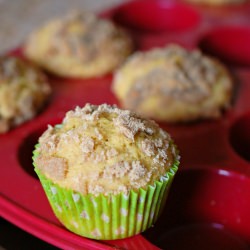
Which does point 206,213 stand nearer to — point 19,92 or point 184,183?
point 184,183

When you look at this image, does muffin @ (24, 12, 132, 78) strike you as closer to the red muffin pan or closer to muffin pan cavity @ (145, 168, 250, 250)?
the red muffin pan

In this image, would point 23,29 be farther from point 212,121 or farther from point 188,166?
point 188,166

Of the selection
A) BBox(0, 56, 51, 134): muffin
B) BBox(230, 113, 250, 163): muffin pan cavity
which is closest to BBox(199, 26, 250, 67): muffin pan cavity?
BBox(230, 113, 250, 163): muffin pan cavity

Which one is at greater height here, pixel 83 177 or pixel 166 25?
pixel 83 177

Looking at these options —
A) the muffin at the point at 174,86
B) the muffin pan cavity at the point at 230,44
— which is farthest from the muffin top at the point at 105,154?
the muffin pan cavity at the point at 230,44


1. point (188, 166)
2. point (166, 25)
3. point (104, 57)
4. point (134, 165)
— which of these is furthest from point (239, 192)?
point (166, 25)

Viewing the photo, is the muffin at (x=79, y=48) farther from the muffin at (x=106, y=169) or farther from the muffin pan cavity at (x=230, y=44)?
the muffin at (x=106, y=169)
